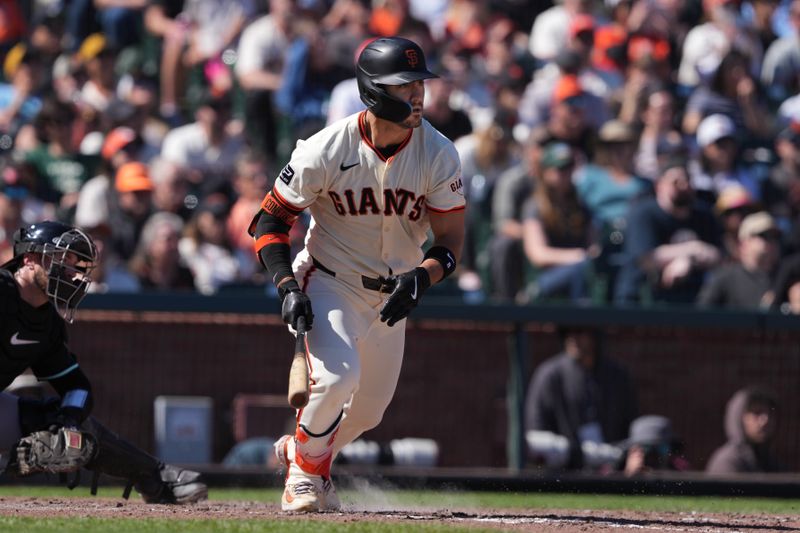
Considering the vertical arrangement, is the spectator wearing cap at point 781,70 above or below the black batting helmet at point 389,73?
above

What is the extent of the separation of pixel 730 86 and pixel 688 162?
192 cm

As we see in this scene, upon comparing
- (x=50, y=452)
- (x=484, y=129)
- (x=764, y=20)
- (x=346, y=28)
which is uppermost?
(x=764, y=20)

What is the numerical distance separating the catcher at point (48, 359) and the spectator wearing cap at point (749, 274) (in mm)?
5554

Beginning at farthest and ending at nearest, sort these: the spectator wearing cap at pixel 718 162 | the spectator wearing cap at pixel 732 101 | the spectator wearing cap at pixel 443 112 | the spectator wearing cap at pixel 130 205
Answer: the spectator wearing cap at pixel 732 101
the spectator wearing cap at pixel 718 162
the spectator wearing cap at pixel 443 112
the spectator wearing cap at pixel 130 205

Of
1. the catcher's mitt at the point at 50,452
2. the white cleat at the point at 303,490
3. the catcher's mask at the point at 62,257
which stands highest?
the catcher's mask at the point at 62,257

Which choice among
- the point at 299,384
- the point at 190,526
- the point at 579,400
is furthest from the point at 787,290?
the point at 190,526

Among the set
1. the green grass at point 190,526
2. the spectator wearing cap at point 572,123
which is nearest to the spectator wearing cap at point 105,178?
the spectator wearing cap at point 572,123

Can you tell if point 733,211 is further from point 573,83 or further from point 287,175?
point 287,175

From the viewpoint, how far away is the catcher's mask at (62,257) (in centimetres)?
590

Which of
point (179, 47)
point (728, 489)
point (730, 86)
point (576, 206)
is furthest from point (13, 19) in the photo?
point (728, 489)

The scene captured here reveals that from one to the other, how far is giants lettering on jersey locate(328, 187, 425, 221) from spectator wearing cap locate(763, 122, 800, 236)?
22.3 feet

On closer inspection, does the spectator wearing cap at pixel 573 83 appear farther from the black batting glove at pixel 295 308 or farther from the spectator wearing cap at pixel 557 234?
the black batting glove at pixel 295 308

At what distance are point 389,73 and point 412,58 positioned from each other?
13 centimetres

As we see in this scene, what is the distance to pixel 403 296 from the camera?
19.4ft
